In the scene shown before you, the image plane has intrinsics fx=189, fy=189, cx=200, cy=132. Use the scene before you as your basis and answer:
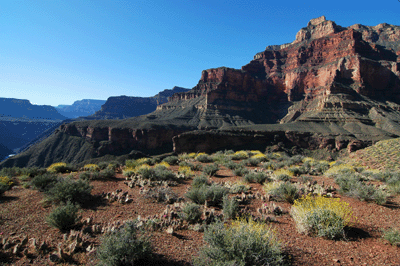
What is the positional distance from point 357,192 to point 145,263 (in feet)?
23.9

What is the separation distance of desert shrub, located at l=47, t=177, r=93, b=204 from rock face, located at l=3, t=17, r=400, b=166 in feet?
118

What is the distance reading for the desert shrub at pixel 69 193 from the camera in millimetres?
6354

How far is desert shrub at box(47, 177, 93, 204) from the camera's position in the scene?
20.8ft

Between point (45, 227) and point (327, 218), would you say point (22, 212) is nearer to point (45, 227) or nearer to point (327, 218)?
point (45, 227)

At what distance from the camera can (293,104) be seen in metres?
89.4

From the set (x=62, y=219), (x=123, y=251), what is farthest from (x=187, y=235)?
(x=62, y=219)

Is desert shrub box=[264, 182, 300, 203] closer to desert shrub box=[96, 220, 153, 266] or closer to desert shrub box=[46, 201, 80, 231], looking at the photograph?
desert shrub box=[96, 220, 153, 266]

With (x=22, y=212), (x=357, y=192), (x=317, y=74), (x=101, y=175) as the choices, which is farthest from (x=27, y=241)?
(x=317, y=74)

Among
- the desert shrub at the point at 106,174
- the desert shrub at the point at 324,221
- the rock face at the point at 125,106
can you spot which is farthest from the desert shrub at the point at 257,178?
the rock face at the point at 125,106

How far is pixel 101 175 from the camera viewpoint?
9867mm

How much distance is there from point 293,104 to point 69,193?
320 ft

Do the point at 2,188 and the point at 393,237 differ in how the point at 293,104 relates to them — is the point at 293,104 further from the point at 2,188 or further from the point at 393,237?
the point at 2,188

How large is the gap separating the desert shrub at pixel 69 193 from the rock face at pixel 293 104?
3603cm

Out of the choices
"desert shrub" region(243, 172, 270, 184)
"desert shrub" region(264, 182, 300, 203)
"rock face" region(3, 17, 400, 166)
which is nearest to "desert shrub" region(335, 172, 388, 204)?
"desert shrub" region(264, 182, 300, 203)
